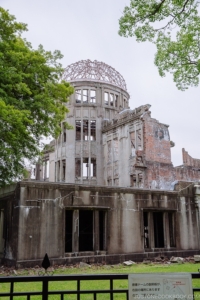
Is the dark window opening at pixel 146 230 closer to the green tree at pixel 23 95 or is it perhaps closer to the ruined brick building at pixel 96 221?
the ruined brick building at pixel 96 221

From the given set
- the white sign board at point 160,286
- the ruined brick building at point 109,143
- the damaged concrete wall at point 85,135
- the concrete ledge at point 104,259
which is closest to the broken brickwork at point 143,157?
the ruined brick building at point 109,143

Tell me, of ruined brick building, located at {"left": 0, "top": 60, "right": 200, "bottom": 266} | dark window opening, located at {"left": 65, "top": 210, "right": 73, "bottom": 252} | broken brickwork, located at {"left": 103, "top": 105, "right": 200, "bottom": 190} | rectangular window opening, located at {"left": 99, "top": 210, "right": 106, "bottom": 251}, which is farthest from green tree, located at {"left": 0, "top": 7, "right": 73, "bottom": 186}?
broken brickwork, located at {"left": 103, "top": 105, "right": 200, "bottom": 190}

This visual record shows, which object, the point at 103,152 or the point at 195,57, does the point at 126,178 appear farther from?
the point at 195,57

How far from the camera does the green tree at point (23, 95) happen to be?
39.6 ft

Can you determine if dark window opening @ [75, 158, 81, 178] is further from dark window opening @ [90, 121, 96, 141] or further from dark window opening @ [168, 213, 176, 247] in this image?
dark window opening @ [168, 213, 176, 247]

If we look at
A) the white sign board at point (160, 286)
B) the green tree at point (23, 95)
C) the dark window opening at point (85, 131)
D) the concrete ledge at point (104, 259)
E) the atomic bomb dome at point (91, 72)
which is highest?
the atomic bomb dome at point (91, 72)

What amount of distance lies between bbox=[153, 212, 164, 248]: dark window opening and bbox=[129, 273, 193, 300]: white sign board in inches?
508

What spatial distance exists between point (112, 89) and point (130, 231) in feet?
80.0

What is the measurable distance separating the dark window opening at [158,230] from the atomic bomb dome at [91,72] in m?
23.2

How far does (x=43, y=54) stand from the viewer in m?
15.3

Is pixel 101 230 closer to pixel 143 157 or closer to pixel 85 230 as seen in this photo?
pixel 85 230

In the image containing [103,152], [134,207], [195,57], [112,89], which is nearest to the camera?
[195,57]

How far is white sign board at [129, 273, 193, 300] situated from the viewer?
8.41 ft

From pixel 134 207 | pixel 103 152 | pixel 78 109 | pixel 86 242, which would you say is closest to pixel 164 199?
pixel 134 207
